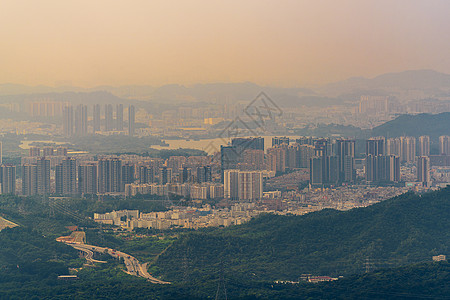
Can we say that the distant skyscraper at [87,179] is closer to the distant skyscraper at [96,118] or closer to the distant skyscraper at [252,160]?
the distant skyscraper at [252,160]

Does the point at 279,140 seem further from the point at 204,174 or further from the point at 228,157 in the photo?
the point at 204,174

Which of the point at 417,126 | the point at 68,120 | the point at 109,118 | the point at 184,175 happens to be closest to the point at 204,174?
the point at 184,175

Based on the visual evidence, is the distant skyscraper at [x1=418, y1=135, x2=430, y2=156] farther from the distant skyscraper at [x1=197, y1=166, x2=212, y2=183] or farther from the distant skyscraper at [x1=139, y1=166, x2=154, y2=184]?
the distant skyscraper at [x1=139, y1=166, x2=154, y2=184]

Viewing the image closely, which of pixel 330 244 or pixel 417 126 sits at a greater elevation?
pixel 417 126

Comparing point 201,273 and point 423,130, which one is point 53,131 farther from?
point 201,273

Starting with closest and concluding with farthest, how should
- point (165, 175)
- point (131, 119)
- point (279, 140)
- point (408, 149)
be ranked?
point (165, 175) < point (279, 140) < point (408, 149) < point (131, 119)

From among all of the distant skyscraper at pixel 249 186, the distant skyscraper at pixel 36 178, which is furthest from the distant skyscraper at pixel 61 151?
the distant skyscraper at pixel 249 186

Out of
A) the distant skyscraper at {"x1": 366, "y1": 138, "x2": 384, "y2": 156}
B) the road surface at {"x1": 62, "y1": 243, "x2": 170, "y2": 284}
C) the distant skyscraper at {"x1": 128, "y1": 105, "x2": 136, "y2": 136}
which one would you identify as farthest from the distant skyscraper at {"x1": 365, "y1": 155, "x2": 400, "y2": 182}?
the road surface at {"x1": 62, "y1": 243, "x2": 170, "y2": 284}

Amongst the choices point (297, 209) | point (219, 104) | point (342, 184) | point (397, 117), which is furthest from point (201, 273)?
point (397, 117)
